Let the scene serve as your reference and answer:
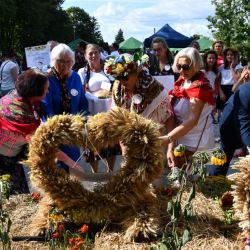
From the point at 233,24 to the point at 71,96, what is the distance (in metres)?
20.1

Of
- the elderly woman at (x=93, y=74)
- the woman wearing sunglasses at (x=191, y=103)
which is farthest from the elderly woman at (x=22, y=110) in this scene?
the elderly woman at (x=93, y=74)

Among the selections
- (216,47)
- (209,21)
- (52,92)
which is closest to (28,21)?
(209,21)

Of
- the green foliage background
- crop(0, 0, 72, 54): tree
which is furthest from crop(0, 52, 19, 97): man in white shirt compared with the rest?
crop(0, 0, 72, 54): tree

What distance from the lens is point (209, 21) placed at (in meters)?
24.9

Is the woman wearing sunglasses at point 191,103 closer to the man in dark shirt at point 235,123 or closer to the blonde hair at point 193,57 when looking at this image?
the blonde hair at point 193,57

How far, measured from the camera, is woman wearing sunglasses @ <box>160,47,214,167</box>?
4.13m

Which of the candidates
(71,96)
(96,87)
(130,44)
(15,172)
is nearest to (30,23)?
(130,44)

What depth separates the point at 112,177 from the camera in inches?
135

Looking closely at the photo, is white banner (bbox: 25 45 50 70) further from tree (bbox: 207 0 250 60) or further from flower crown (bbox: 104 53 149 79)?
tree (bbox: 207 0 250 60)

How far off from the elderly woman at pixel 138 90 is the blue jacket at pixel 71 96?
594 millimetres

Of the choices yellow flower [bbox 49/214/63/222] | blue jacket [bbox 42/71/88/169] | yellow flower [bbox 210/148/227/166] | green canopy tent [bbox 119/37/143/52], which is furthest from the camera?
green canopy tent [bbox 119/37/143/52]

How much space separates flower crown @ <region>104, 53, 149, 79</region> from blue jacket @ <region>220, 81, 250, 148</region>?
2.66 ft

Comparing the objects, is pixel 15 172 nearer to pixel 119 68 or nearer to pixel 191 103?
pixel 119 68

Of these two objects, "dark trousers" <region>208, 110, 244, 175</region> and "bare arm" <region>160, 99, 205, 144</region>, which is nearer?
"bare arm" <region>160, 99, 205, 144</region>
